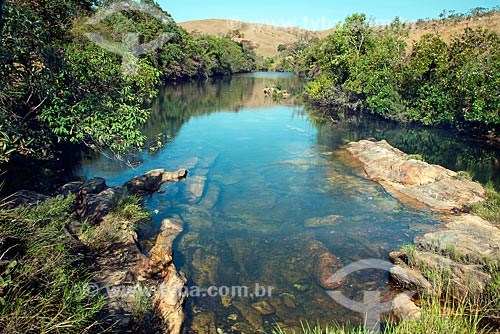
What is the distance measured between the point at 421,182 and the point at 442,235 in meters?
4.91

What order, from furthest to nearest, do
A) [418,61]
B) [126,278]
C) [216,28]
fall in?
[216,28], [418,61], [126,278]

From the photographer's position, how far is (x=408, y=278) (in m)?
7.43

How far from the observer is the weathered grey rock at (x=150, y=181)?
12656 mm

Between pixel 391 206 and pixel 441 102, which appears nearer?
pixel 391 206

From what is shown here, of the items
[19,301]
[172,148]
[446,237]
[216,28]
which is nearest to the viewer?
[19,301]

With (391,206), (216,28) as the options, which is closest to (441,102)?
(391,206)

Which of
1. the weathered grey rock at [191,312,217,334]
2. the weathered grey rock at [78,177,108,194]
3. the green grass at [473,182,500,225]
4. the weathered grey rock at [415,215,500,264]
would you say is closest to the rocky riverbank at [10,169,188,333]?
the weathered grey rock at [78,177,108,194]

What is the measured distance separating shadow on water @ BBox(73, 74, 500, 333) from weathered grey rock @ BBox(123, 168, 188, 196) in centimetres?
53

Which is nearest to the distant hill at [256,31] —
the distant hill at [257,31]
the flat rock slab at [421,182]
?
the distant hill at [257,31]

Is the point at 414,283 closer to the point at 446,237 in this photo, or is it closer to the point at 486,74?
the point at 446,237

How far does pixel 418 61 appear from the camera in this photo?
21.5m

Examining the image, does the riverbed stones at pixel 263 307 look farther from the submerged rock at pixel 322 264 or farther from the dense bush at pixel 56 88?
the dense bush at pixel 56 88

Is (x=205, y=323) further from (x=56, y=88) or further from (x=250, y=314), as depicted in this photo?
(x=56, y=88)

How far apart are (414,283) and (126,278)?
605 centimetres
